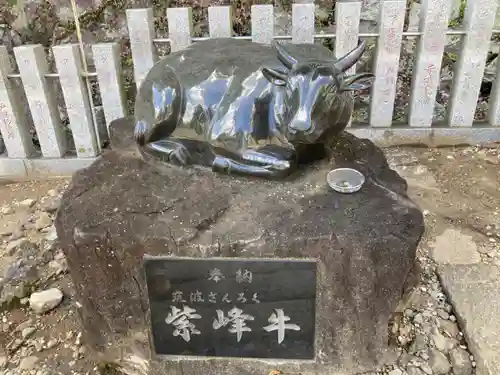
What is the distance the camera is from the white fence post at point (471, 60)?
4.59 meters

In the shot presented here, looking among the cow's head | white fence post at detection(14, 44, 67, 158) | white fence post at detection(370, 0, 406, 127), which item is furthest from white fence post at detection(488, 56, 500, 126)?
white fence post at detection(14, 44, 67, 158)

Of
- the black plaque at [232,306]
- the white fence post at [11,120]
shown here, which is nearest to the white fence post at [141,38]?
the white fence post at [11,120]

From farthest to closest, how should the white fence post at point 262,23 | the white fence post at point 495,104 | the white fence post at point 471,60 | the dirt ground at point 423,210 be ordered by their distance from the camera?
1. the white fence post at point 495,104
2. the white fence post at point 471,60
3. the white fence post at point 262,23
4. the dirt ground at point 423,210

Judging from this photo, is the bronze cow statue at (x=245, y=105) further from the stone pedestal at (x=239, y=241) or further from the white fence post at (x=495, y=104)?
the white fence post at (x=495, y=104)

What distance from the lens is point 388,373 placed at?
276 cm

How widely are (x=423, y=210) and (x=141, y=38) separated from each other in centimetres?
290

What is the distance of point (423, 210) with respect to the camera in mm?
4082

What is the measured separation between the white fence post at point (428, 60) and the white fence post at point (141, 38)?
2.49m

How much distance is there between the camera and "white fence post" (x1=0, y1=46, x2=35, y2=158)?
4.65 metres

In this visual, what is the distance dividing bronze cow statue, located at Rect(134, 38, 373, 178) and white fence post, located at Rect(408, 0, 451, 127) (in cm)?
228

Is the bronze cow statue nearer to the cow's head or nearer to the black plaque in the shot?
the cow's head

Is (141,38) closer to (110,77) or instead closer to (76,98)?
(110,77)

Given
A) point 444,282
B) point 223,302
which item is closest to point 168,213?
point 223,302

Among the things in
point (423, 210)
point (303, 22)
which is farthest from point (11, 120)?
point (423, 210)
